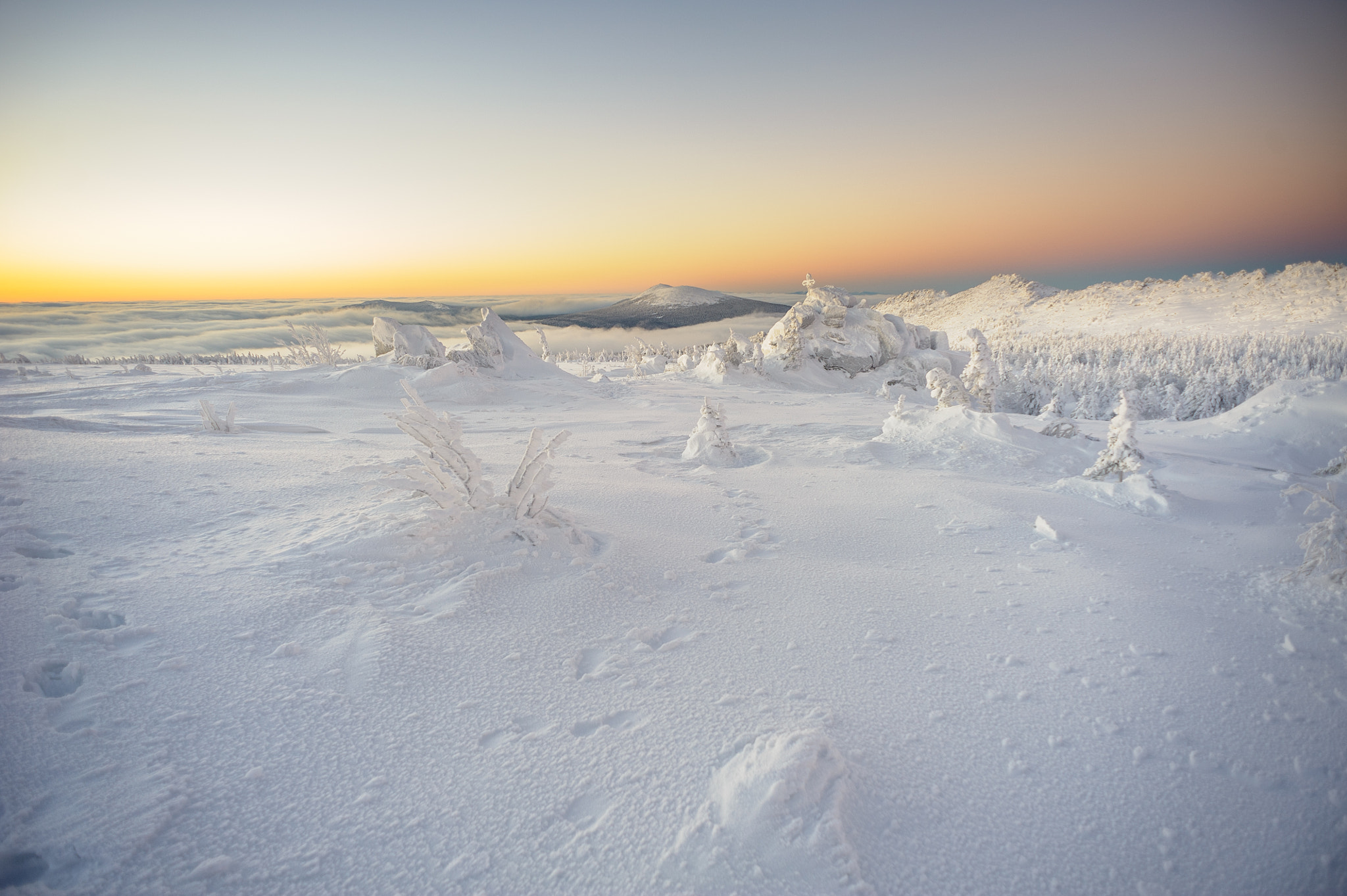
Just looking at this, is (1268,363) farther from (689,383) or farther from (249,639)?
(249,639)

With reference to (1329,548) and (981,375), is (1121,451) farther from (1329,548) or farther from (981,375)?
(981,375)

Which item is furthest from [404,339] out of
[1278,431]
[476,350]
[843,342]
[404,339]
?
[1278,431]

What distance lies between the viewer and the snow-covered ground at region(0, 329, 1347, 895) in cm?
172

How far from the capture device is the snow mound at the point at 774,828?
167 centimetres

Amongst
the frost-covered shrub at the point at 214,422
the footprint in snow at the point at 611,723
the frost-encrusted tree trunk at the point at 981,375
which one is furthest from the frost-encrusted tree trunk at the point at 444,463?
the frost-encrusted tree trunk at the point at 981,375

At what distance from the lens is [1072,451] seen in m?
8.88

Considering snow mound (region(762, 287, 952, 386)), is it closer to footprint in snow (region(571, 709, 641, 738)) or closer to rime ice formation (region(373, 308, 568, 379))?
rime ice formation (region(373, 308, 568, 379))

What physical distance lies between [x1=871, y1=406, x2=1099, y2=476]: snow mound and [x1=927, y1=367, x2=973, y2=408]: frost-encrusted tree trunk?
5.92 feet

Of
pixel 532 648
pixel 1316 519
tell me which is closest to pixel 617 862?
pixel 532 648

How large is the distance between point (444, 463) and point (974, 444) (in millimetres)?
8327

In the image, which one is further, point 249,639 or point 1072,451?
point 1072,451

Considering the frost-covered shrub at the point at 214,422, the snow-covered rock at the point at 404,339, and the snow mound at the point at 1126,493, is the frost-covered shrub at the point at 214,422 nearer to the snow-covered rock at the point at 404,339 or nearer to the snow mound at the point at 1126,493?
the snow-covered rock at the point at 404,339

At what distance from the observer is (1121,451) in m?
6.62

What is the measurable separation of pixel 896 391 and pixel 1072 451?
A: 15193mm
